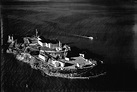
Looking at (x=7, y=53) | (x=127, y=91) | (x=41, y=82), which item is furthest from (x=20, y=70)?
(x=127, y=91)

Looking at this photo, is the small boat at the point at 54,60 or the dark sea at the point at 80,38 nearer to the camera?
the dark sea at the point at 80,38

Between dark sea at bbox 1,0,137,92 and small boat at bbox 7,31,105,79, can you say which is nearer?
dark sea at bbox 1,0,137,92

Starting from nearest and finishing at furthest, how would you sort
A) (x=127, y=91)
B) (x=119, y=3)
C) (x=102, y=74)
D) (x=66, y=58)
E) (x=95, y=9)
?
(x=127, y=91), (x=102, y=74), (x=66, y=58), (x=95, y=9), (x=119, y=3)

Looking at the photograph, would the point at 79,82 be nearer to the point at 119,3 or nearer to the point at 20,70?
the point at 20,70

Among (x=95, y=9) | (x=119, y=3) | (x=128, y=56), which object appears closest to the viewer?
(x=128, y=56)
